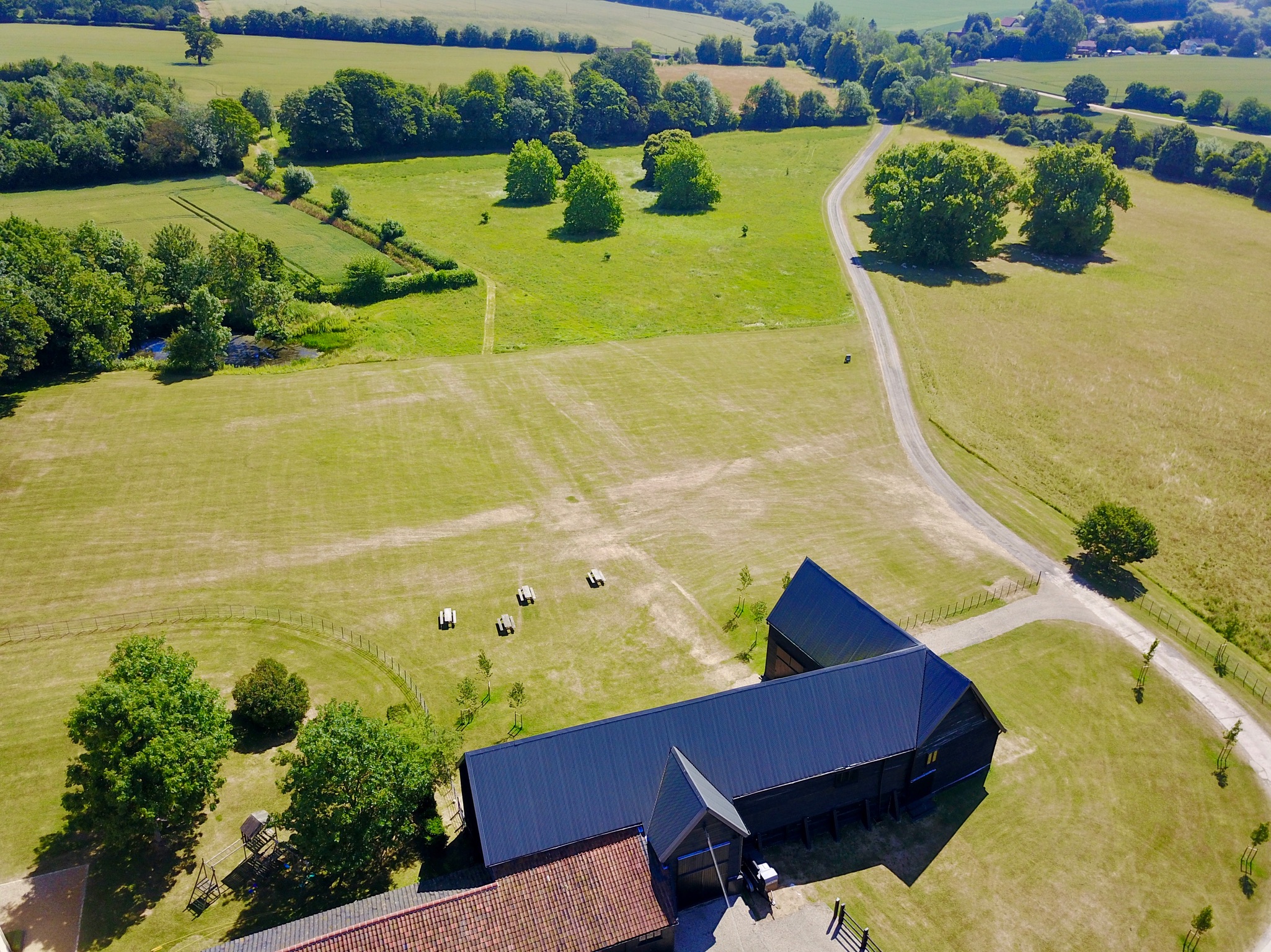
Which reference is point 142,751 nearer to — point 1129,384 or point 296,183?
point 1129,384

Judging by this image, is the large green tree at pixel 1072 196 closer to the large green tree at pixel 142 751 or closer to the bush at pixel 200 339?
the bush at pixel 200 339

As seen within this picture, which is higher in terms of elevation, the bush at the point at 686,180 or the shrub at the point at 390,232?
the bush at the point at 686,180

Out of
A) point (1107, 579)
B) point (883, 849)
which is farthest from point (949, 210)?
point (883, 849)

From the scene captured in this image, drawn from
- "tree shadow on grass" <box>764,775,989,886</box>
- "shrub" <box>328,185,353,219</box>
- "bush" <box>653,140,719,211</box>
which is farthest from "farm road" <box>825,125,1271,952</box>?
"shrub" <box>328,185,353,219</box>

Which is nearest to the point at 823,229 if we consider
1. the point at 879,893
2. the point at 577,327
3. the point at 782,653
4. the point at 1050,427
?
the point at 577,327

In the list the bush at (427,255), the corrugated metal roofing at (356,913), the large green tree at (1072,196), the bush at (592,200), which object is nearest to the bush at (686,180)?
the bush at (592,200)

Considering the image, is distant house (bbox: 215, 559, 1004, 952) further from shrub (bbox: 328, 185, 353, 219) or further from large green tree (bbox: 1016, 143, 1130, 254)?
shrub (bbox: 328, 185, 353, 219)
